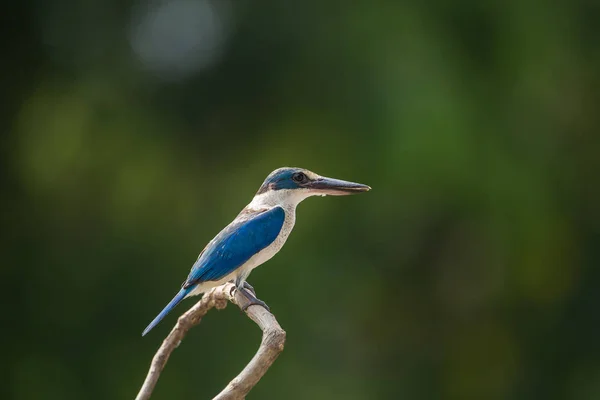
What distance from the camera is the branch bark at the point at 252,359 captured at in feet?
6.43

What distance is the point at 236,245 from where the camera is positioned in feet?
8.87

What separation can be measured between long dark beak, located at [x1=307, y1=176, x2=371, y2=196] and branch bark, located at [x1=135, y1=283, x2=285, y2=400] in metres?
0.42

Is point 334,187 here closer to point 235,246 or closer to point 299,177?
point 299,177

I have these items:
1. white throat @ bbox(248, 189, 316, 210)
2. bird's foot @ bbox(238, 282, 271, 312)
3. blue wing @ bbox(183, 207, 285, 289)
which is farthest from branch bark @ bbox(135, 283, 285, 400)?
white throat @ bbox(248, 189, 316, 210)

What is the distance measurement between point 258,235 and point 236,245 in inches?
3.0

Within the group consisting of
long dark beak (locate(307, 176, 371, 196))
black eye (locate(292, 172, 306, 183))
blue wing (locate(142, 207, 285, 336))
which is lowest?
blue wing (locate(142, 207, 285, 336))

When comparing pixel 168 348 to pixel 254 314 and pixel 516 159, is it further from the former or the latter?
pixel 516 159

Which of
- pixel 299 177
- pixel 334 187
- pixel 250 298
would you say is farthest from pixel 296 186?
pixel 250 298

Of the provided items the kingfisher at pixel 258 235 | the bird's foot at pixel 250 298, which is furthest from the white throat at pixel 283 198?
the bird's foot at pixel 250 298

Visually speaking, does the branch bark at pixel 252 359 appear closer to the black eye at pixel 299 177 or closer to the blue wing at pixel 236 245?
the blue wing at pixel 236 245

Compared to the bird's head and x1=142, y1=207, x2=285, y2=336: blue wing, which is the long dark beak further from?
x1=142, y1=207, x2=285, y2=336: blue wing

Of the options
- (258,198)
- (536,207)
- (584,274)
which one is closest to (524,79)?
(536,207)

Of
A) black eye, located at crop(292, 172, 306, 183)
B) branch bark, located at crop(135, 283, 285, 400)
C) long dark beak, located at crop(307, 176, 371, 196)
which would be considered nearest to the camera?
branch bark, located at crop(135, 283, 285, 400)

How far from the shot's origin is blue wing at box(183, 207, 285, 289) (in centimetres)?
263
